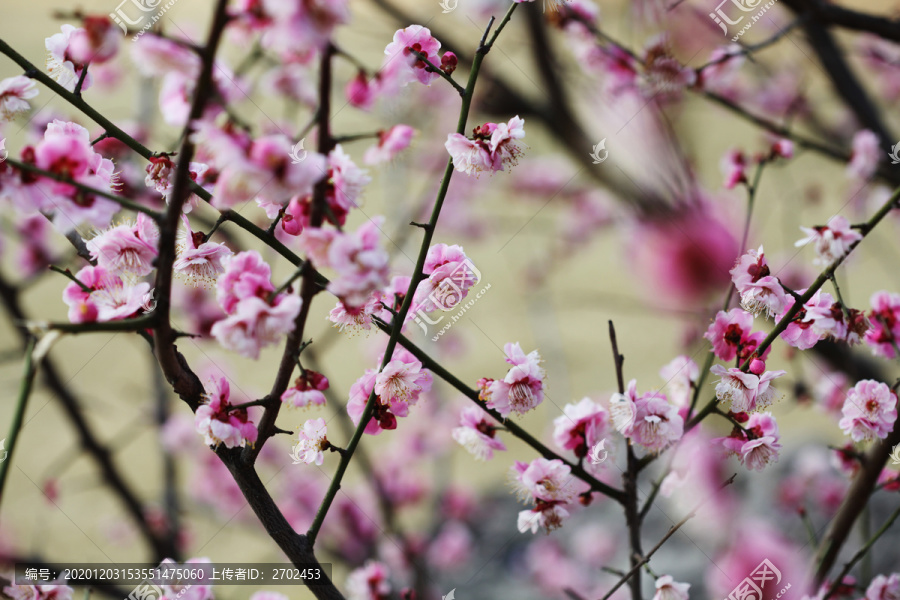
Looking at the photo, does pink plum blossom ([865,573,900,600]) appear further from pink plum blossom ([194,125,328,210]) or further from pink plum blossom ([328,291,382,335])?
pink plum blossom ([194,125,328,210])

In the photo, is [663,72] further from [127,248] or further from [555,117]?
[127,248]

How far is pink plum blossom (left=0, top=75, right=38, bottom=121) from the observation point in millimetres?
616

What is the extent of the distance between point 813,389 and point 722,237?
1.21ft

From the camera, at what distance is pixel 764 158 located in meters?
1.03

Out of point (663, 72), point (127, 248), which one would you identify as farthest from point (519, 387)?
point (663, 72)

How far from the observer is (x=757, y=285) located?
0.65 metres

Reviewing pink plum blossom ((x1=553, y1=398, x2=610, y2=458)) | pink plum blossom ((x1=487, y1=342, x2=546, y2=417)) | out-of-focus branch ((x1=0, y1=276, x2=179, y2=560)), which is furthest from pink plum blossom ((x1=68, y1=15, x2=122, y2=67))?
out-of-focus branch ((x1=0, y1=276, x2=179, y2=560))

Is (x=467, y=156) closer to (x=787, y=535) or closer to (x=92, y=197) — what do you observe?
(x=92, y=197)

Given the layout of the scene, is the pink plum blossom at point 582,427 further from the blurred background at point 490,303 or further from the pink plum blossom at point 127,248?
the pink plum blossom at point 127,248

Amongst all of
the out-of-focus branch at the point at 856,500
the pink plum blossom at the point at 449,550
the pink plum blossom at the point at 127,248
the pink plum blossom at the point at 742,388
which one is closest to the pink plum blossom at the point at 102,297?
the pink plum blossom at the point at 127,248

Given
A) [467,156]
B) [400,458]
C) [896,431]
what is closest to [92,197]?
[467,156]

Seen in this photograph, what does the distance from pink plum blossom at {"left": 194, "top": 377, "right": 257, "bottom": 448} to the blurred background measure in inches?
4.4

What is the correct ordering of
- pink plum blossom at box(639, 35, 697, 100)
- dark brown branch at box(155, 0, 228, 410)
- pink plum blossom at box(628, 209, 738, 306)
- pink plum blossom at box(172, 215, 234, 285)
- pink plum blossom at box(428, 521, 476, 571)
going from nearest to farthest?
dark brown branch at box(155, 0, 228, 410) → pink plum blossom at box(172, 215, 234, 285) → pink plum blossom at box(639, 35, 697, 100) → pink plum blossom at box(628, 209, 738, 306) → pink plum blossom at box(428, 521, 476, 571)

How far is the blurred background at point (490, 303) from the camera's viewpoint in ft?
4.89
